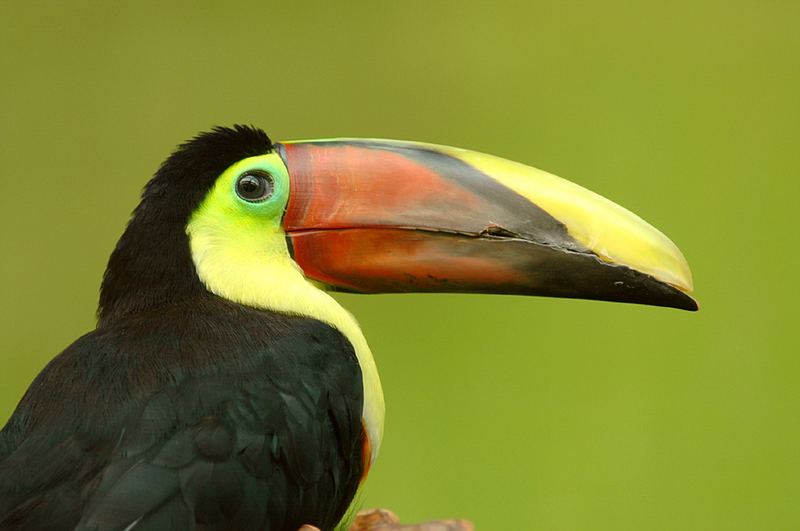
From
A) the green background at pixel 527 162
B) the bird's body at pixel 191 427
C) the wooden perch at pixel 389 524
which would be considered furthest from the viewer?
the green background at pixel 527 162

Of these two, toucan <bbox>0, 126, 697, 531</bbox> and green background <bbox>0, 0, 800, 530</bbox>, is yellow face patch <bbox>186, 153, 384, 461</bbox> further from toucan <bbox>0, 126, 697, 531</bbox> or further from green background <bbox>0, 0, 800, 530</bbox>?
green background <bbox>0, 0, 800, 530</bbox>

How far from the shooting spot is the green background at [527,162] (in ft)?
9.21

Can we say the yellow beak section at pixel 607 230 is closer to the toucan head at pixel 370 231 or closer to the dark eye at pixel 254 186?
the toucan head at pixel 370 231

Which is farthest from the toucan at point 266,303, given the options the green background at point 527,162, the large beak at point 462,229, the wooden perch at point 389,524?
the green background at point 527,162

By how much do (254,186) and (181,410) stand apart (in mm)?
466

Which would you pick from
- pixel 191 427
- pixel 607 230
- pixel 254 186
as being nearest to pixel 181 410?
pixel 191 427

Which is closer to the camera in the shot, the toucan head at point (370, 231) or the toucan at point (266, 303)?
the toucan at point (266, 303)

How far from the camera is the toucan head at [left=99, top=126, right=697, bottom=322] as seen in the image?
138 cm

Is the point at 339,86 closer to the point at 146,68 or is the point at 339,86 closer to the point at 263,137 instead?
the point at 146,68

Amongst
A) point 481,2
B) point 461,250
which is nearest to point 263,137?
point 461,250

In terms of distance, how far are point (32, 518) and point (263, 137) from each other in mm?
790

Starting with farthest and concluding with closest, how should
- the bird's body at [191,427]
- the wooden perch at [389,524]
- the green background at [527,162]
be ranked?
the green background at [527,162], the wooden perch at [389,524], the bird's body at [191,427]

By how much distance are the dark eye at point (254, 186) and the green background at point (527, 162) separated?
4.97ft

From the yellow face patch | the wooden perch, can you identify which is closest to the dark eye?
the yellow face patch
